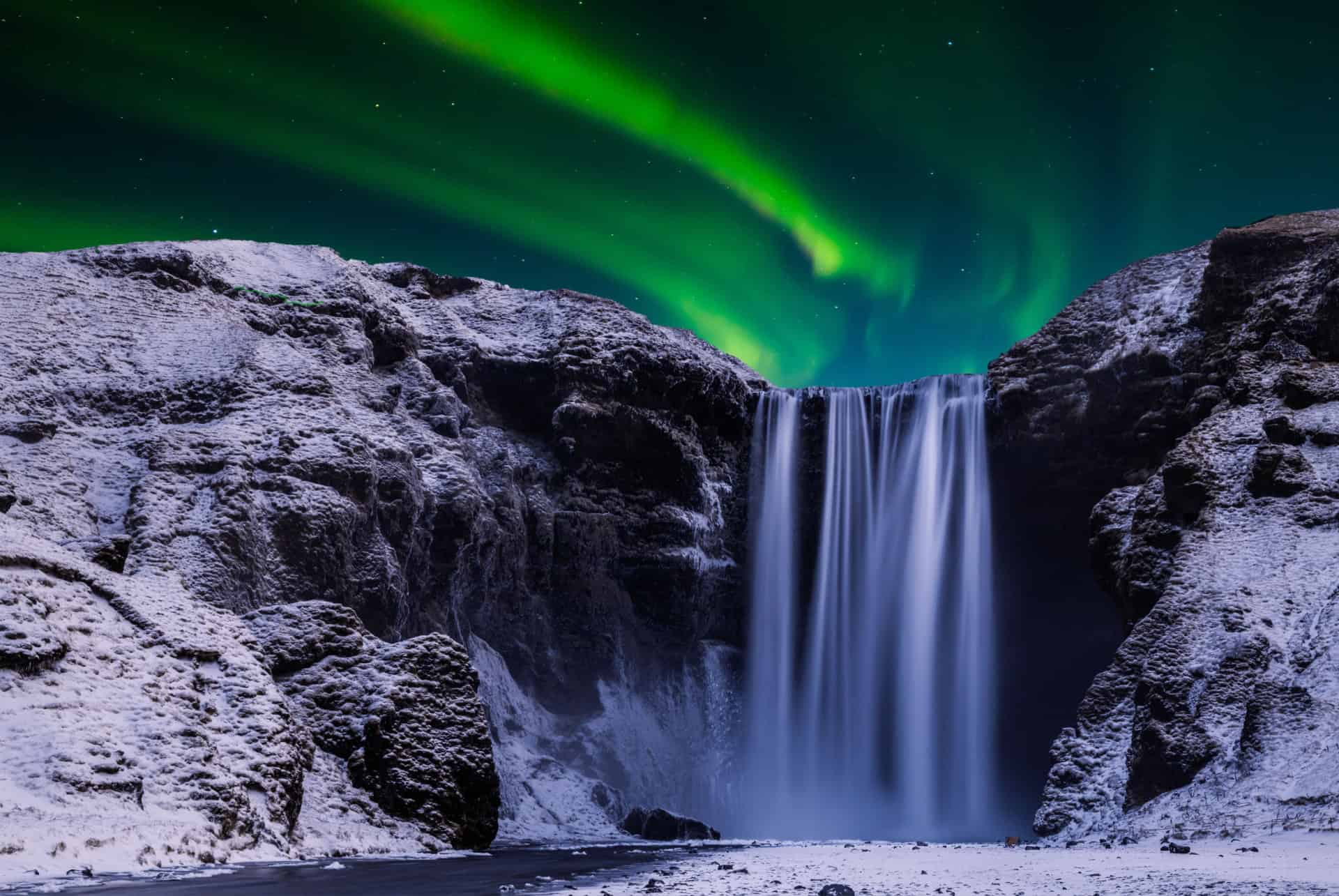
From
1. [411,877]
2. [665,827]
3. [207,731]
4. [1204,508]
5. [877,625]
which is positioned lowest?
[665,827]

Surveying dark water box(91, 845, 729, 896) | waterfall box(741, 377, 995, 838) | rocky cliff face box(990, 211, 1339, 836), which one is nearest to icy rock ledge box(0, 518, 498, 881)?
dark water box(91, 845, 729, 896)

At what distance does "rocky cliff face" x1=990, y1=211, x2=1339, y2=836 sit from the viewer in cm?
2245

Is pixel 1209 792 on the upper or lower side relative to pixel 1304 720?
lower

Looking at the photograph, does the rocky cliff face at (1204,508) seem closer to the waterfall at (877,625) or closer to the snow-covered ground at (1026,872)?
the snow-covered ground at (1026,872)

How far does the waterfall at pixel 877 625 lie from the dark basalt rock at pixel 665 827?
30.8 feet

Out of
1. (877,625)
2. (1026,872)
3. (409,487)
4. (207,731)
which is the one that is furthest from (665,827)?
(1026,872)

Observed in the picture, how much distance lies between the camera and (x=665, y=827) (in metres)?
32.7

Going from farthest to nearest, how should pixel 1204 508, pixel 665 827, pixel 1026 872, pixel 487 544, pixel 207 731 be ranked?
pixel 487 544
pixel 665 827
pixel 1204 508
pixel 207 731
pixel 1026 872

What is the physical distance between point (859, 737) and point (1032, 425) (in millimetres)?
13701


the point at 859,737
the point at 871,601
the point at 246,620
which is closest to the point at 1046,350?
the point at 871,601

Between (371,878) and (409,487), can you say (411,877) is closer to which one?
(371,878)

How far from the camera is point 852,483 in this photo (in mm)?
42938

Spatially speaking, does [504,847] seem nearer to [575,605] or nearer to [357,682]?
[357,682]

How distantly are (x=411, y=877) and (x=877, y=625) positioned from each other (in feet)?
99.6
